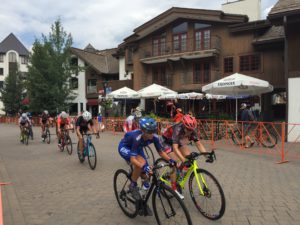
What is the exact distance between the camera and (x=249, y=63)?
2355 centimetres

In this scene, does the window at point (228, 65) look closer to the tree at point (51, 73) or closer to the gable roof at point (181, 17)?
the gable roof at point (181, 17)

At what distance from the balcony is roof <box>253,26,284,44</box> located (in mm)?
3357

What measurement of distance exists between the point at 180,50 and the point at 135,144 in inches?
903

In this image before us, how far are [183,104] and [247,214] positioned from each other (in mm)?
21714

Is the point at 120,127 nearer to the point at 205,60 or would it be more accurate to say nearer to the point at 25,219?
the point at 205,60

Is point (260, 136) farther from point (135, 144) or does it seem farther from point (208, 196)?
point (135, 144)

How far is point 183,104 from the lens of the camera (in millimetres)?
26516

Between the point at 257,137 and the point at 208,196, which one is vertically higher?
the point at 257,137

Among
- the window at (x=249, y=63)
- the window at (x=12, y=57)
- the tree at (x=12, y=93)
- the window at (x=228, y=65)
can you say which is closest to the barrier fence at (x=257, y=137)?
the window at (x=249, y=63)

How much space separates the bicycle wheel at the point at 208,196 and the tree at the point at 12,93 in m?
45.3

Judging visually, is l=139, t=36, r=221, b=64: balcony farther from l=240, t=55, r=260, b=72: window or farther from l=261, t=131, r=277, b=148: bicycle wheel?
l=261, t=131, r=277, b=148: bicycle wheel

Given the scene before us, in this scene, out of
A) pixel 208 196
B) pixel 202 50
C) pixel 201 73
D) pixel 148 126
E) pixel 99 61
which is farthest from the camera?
pixel 99 61

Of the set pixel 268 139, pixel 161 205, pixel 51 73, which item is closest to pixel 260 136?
pixel 268 139

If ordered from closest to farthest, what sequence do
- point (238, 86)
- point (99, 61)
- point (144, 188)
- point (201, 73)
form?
point (144, 188), point (238, 86), point (201, 73), point (99, 61)
